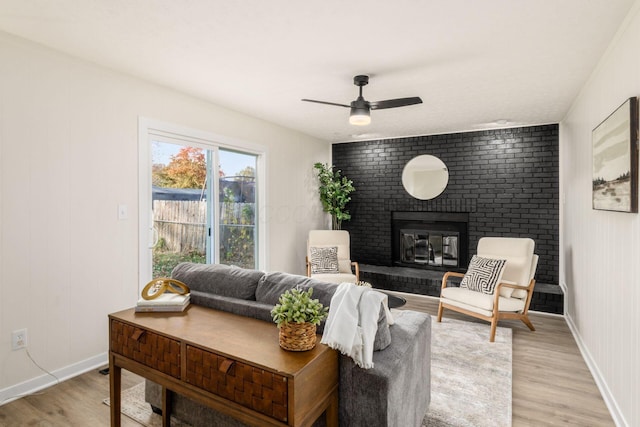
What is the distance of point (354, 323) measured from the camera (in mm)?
1552

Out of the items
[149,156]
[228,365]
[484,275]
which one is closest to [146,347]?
[228,365]

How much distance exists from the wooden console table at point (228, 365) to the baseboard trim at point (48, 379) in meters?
1.06

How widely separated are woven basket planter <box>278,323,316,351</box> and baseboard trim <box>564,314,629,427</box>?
2.01m

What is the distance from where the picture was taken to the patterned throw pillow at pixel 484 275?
3.77m

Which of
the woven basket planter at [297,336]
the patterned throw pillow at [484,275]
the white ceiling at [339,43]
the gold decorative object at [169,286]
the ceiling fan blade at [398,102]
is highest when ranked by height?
the white ceiling at [339,43]

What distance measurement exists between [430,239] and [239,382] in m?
4.62

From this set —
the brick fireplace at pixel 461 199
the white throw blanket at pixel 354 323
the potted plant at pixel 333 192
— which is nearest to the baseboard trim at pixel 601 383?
the brick fireplace at pixel 461 199

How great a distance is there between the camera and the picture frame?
1917mm

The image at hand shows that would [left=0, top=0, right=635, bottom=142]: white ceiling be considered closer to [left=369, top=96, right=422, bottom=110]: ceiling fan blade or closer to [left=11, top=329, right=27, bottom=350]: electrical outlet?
[left=369, top=96, right=422, bottom=110]: ceiling fan blade

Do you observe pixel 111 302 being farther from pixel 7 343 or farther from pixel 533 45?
pixel 533 45

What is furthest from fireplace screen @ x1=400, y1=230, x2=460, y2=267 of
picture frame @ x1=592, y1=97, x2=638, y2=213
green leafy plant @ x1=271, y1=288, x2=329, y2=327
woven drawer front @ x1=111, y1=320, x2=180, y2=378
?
woven drawer front @ x1=111, y1=320, x2=180, y2=378

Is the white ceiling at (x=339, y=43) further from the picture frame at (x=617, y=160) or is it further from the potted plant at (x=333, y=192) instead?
the potted plant at (x=333, y=192)

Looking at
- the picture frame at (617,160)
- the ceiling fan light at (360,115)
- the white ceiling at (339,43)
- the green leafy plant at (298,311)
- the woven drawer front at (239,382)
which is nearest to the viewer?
the woven drawer front at (239,382)

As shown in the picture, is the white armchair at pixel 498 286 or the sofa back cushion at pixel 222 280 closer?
the sofa back cushion at pixel 222 280
